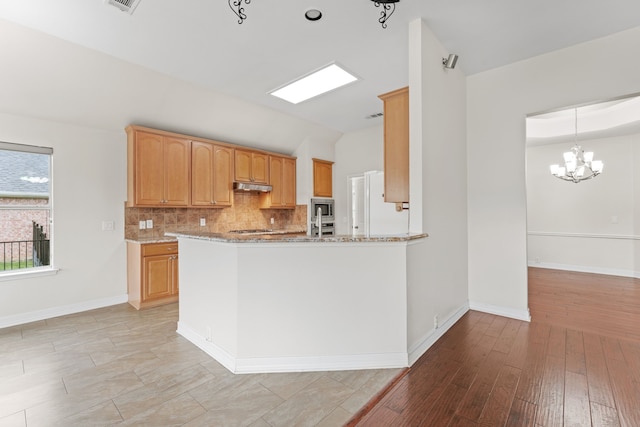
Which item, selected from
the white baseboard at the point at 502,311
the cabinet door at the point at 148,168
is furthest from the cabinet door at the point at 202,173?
the white baseboard at the point at 502,311

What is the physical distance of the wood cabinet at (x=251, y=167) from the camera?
5266mm

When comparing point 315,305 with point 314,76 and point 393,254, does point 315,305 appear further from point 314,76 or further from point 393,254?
point 314,76

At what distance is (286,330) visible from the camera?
90.4 inches

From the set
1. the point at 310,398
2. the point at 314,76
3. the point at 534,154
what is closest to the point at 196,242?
the point at 310,398

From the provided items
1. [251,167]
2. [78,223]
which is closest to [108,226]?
[78,223]

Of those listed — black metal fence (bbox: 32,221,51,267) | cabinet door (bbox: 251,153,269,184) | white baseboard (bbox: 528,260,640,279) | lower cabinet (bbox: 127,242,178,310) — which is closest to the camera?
black metal fence (bbox: 32,221,51,267)

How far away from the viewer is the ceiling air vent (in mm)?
2312

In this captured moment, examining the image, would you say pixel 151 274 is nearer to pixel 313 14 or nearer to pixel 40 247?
pixel 40 247

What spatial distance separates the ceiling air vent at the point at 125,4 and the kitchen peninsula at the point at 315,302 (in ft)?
6.62

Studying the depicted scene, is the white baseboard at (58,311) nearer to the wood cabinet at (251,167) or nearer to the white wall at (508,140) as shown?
the wood cabinet at (251,167)

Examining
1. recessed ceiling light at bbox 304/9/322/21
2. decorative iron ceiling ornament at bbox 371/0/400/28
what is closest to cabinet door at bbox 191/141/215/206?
recessed ceiling light at bbox 304/9/322/21

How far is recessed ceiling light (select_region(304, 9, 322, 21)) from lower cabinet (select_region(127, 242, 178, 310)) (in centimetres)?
332

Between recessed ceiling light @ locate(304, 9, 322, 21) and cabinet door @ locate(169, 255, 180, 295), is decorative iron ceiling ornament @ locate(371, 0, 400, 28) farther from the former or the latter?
cabinet door @ locate(169, 255, 180, 295)

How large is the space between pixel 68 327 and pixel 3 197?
171cm
